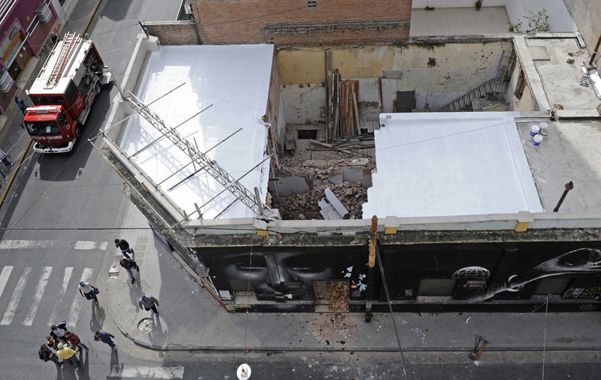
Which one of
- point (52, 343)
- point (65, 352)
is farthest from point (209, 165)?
point (52, 343)

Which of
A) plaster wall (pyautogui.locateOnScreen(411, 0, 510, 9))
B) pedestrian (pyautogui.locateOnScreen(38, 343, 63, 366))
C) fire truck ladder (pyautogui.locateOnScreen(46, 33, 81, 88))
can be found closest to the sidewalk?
pedestrian (pyautogui.locateOnScreen(38, 343, 63, 366))

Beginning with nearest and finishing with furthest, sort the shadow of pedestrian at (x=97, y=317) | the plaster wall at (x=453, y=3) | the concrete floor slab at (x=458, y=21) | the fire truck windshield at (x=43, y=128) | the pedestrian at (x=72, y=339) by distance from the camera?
the pedestrian at (x=72, y=339), the shadow of pedestrian at (x=97, y=317), the fire truck windshield at (x=43, y=128), the concrete floor slab at (x=458, y=21), the plaster wall at (x=453, y=3)

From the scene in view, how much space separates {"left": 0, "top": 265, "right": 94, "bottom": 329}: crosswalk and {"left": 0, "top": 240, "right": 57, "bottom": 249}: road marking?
4.01 feet

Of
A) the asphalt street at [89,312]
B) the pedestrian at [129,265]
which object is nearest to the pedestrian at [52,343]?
the asphalt street at [89,312]

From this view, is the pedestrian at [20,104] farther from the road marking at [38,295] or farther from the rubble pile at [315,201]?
the rubble pile at [315,201]

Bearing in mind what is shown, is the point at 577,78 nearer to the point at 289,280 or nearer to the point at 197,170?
the point at 289,280

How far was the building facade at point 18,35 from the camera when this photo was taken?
31.9 metres

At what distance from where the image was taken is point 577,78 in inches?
956

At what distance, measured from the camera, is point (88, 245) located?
1067 inches

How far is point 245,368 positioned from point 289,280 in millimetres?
4025

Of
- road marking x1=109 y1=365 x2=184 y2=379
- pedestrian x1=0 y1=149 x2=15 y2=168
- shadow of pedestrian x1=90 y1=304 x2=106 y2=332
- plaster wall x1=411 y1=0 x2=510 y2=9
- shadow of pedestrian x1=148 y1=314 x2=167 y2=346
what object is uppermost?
plaster wall x1=411 y1=0 x2=510 y2=9

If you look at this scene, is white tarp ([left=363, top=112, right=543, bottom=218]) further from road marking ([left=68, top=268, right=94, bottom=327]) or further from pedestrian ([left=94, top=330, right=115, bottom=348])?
road marking ([left=68, top=268, right=94, bottom=327])

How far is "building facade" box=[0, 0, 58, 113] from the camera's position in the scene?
31.9 meters

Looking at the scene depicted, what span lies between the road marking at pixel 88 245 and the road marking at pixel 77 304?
48.2 inches
